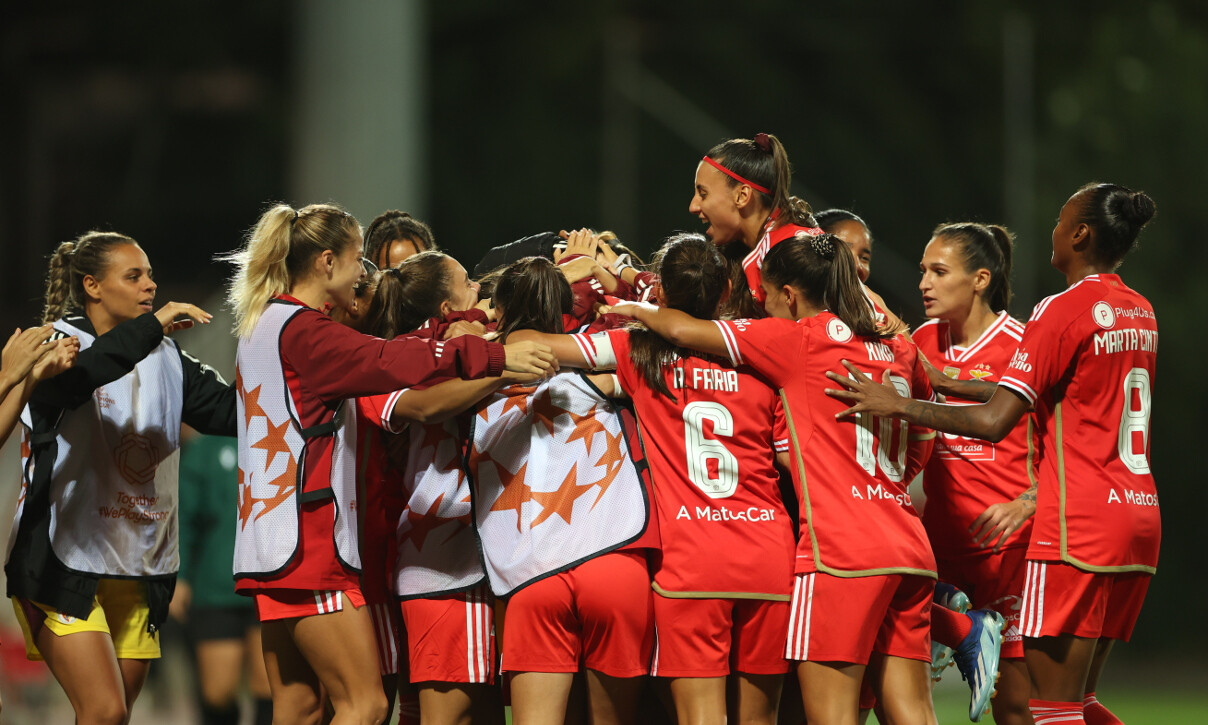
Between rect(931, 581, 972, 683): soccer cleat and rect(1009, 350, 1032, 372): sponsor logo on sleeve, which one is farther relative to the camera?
rect(931, 581, 972, 683): soccer cleat

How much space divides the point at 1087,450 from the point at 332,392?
2.36 meters

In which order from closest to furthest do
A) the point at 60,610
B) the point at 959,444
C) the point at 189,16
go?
the point at 60,610
the point at 959,444
the point at 189,16

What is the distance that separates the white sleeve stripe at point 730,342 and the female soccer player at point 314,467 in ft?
1.74

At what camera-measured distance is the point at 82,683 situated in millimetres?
4055


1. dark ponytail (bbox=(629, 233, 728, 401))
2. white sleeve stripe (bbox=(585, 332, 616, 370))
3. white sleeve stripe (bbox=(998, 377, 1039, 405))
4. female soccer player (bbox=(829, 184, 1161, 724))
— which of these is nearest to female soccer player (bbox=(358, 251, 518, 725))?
white sleeve stripe (bbox=(585, 332, 616, 370))

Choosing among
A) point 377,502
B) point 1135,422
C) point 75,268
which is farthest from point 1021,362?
point 75,268

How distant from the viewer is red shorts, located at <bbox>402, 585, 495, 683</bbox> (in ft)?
13.3

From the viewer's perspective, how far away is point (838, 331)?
3.91 metres

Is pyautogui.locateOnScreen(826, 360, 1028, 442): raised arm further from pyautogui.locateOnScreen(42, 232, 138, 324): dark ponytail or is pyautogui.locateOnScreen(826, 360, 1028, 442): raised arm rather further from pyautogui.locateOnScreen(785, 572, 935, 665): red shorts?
pyautogui.locateOnScreen(42, 232, 138, 324): dark ponytail

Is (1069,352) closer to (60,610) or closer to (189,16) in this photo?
(60,610)

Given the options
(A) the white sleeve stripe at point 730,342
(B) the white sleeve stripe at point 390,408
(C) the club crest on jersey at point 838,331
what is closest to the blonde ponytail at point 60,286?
(B) the white sleeve stripe at point 390,408

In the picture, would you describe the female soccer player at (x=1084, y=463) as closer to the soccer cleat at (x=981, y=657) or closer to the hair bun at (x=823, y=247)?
the soccer cleat at (x=981, y=657)

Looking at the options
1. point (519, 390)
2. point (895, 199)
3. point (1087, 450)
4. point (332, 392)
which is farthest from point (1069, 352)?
point (895, 199)

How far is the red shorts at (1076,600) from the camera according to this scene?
13.3 feet
